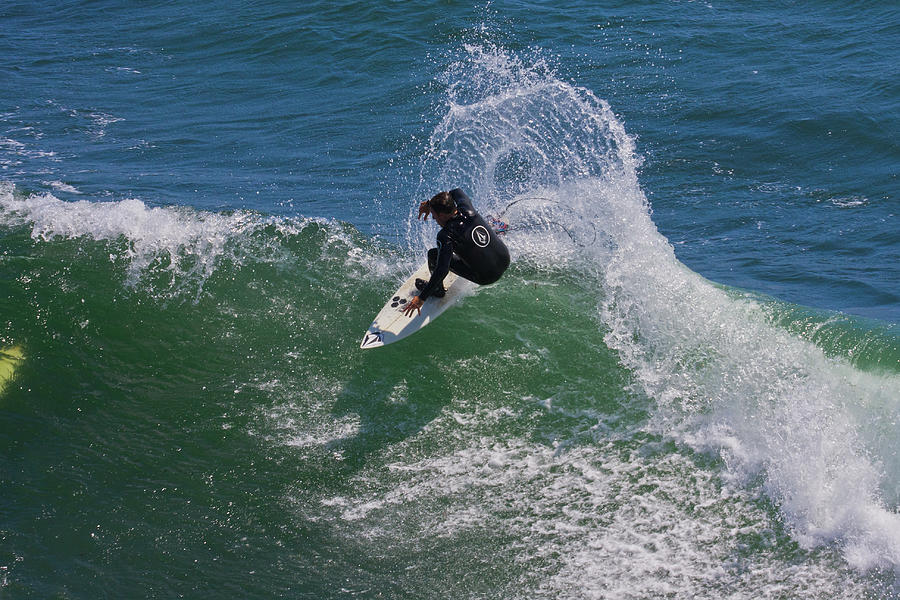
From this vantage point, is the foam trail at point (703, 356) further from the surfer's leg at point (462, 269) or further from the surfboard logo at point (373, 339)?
the surfboard logo at point (373, 339)

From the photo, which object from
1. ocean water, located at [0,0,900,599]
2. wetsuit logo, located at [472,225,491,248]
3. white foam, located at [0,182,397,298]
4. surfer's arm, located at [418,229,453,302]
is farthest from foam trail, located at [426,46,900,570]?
white foam, located at [0,182,397,298]

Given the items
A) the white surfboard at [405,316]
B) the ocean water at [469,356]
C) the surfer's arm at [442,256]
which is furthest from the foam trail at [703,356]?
the surfer's arm at [442,256]

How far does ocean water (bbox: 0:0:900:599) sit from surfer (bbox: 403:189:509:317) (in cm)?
91

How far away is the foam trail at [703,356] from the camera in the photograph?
6.50m

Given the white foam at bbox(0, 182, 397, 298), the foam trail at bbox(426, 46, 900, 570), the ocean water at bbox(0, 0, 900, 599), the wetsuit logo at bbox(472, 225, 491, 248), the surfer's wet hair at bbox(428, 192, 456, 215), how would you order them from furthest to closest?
the white foam at bbox(0, 182, 397, 298), the wetsuit logo at bbox(472, 225, 491, 248), the surfer's wet hair at bbox(428, 192, 456, 215), the foam trail at bbox(426, 46, 900, 570), the ocean water at bbox(0, 0, 900, 599)

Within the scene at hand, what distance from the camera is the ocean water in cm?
621

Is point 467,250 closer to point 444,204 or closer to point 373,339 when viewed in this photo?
point 444,204

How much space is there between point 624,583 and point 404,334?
3348mm

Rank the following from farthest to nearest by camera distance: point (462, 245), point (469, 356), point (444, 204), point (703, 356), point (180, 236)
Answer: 1. point (180, 236)
2. point (469, 356)
3. point (703, 356)
4. point (462, 245)
5. point (444, 204)

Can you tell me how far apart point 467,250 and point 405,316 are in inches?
44.0

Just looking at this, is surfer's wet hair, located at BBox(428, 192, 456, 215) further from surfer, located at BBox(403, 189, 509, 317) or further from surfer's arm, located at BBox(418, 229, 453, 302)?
surfer's arm, located at BBox(418, 229, 453, 302)

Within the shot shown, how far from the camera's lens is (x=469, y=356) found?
331 inches

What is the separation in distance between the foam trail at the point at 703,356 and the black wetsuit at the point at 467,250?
1590 mm

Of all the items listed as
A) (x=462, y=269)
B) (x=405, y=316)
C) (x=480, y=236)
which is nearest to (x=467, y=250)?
(x=480, y=236)
